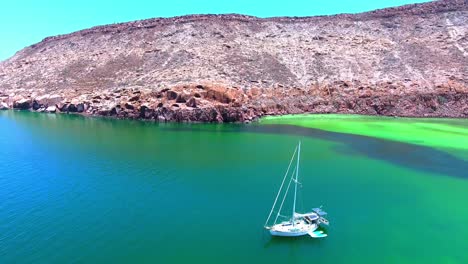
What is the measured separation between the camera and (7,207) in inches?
1113

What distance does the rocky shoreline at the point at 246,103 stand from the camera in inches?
3063

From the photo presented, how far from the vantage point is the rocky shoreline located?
77812mm

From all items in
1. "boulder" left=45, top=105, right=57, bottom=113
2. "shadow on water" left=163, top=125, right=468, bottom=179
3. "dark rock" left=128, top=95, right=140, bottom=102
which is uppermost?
"dark rock" left=128, top=95, right=140, bottom=102

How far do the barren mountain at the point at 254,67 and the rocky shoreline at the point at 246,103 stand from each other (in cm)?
24

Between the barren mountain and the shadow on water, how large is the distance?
1994 centimetres

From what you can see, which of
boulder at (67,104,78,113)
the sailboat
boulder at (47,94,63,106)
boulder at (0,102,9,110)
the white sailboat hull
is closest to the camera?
the white sailboat hull

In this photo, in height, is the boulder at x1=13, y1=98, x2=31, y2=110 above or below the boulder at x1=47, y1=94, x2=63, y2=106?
below

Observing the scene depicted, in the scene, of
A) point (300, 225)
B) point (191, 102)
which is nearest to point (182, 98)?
point (191, 102)

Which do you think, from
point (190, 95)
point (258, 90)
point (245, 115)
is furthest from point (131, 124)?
point (258, 90)

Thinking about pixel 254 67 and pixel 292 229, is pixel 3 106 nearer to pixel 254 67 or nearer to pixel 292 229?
pixel 254 67

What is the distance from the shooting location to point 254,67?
9756 cm

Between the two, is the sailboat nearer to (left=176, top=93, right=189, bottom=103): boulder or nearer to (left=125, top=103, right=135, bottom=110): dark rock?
(left=176, top=93, right=189, bottom=103): boulder

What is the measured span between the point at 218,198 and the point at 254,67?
70941 millimetres

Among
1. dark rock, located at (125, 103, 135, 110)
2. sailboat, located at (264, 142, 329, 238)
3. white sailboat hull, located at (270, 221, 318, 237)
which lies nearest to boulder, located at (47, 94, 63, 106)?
dark rock, located at (125, 103, 135, 110)
